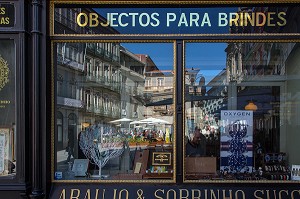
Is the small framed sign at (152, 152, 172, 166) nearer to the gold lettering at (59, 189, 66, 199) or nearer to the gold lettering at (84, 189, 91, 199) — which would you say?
the gold lettering at (84, 189, 91, 199)

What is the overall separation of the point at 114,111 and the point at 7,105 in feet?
8.80

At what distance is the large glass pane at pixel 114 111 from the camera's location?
5.86 metres

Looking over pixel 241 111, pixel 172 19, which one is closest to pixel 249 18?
pixel 172 19

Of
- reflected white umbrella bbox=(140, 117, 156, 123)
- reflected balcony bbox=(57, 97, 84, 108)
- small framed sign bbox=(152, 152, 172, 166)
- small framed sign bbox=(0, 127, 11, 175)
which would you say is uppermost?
reflected balcony bbox=(57, 97, 84, 108)

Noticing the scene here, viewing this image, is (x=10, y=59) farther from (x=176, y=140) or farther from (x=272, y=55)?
(x=272, y=55)

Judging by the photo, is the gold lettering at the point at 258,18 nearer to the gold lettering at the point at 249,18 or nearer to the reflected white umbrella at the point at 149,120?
the gold lettering at the point at 249,18

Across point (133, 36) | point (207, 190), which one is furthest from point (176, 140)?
point (133, 36)

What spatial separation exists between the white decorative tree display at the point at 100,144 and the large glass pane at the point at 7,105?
1.29 m

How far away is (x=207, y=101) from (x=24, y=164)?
435cm

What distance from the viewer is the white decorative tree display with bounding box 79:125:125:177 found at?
6.32m

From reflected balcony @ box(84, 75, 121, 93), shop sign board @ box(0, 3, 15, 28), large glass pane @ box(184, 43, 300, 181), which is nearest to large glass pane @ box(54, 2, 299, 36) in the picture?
large glass pane @ box(184, 43, 300, 181)

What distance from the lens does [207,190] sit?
546 centimetres

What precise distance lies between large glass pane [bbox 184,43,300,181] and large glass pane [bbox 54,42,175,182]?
0.52 m

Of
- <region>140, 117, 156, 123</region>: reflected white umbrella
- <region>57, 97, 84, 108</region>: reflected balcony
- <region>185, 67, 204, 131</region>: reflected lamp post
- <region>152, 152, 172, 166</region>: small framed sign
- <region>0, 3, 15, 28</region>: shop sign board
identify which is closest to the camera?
<region>0, 3, 15, 28</region>: shop sign board
